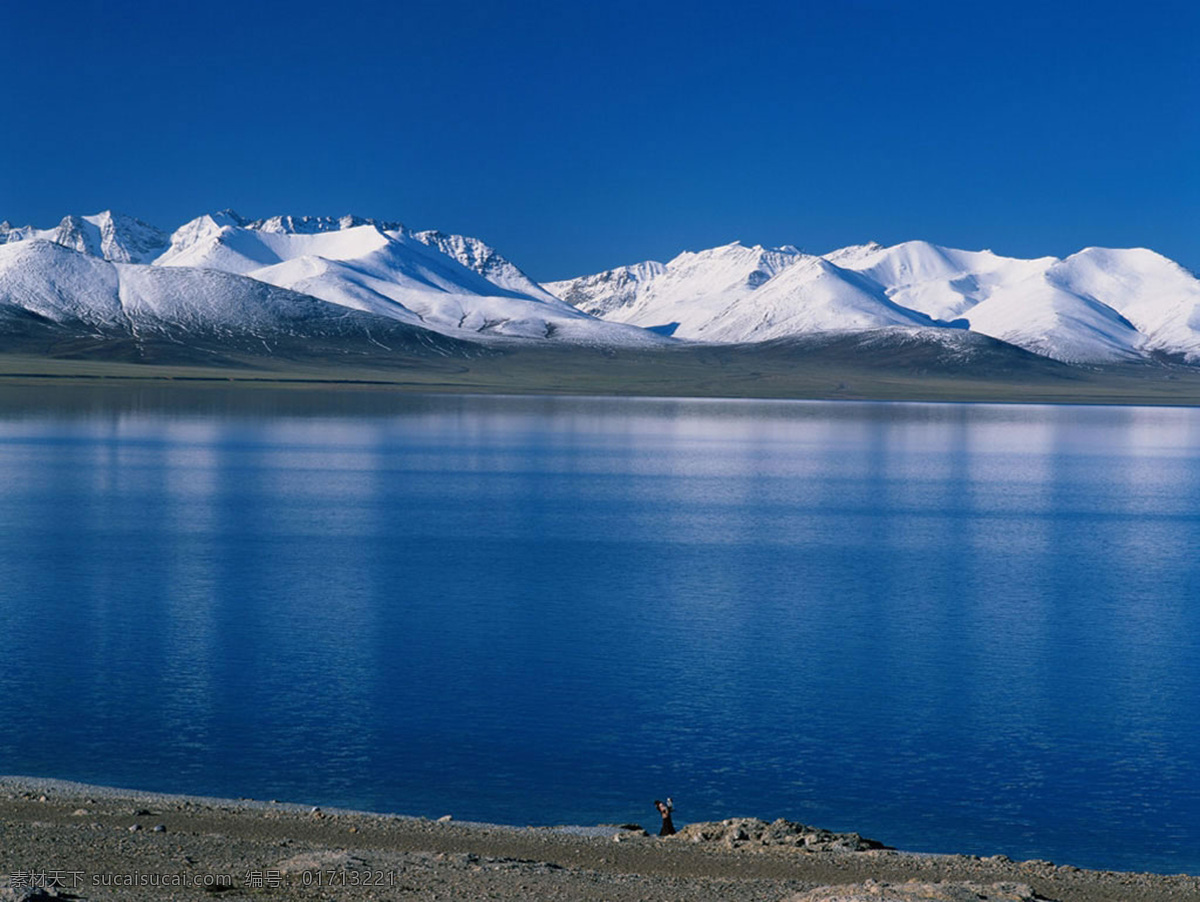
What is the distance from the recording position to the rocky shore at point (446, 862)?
13.0 m

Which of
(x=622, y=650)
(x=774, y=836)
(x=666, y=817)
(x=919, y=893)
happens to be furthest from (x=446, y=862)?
(x=622, y=650)

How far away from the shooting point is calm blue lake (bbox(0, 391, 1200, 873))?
18609mm

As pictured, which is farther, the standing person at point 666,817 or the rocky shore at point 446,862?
the standing person at point 666,817

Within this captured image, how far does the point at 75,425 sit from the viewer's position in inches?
3644

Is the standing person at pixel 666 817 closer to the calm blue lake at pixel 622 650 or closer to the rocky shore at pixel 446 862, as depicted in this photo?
the rocky shore at pixel 446 862

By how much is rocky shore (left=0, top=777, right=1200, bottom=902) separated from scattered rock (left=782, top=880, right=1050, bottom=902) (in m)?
0.02

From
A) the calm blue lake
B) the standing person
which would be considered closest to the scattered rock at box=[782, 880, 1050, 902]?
the standing person

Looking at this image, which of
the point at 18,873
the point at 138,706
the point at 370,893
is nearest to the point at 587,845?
the point at 370,893

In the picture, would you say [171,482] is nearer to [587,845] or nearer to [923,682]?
[923,682]

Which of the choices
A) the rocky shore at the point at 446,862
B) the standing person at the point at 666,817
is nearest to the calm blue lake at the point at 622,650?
the standing person at the point at 666,817

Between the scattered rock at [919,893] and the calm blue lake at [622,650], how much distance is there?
11.0ft

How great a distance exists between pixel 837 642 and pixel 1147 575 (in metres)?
13.5

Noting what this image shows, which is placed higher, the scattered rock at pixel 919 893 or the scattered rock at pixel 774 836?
the scattered rock at pixel 919 893

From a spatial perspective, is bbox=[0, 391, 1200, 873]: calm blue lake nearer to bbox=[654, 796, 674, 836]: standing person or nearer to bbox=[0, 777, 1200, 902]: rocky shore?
bbox=[654, 796, 674, 836]: standing person
